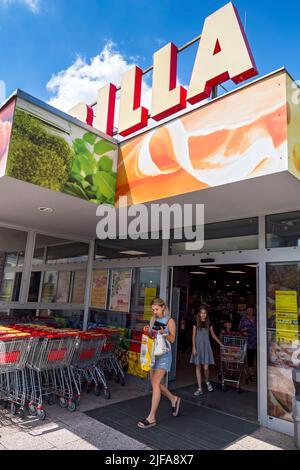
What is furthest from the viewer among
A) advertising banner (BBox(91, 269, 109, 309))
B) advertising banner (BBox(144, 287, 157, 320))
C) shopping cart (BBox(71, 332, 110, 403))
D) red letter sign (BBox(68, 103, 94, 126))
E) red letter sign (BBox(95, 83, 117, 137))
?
advertising banner (BBox(91, 269, 109, 309))

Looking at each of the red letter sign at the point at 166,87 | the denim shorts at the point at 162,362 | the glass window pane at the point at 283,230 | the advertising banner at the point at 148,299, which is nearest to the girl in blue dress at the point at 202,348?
the advertising banner at the point at 148,299

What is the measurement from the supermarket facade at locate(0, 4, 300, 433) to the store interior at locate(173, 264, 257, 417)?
3.15 feet

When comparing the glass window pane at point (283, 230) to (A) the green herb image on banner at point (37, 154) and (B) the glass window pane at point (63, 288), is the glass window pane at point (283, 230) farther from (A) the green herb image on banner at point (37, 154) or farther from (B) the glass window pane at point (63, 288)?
(B) the glass window pane at point (63, 288)

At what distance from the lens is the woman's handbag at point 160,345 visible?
162 inches

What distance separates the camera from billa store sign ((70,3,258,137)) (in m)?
4.06

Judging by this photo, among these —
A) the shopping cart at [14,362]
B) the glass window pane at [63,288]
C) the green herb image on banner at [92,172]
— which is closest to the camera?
the shopping cart at [14,362]

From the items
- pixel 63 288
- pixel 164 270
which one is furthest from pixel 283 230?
pixel 63 288

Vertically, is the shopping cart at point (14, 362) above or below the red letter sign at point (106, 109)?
below

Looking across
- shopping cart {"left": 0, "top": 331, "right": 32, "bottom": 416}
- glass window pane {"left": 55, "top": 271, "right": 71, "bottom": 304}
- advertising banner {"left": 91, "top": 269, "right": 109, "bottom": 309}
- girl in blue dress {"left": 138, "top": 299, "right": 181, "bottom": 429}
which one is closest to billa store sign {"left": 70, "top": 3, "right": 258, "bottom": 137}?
girl in blue dress {"left": 138, "top": 299, "right": 181, "bottom": 429}

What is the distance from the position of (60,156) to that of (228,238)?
3076mm

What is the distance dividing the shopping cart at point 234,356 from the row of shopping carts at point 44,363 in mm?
2339

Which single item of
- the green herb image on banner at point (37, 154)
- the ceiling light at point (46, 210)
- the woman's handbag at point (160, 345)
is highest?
the green herb image on banner at point (37, 154)

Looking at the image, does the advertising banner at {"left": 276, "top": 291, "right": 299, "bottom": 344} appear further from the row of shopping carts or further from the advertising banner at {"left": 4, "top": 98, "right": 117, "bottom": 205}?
the advertising banner at {"left": 4, "top": 98, "right": 117, "bottom": 205}

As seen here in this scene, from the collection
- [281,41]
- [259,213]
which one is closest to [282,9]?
[281,41]
